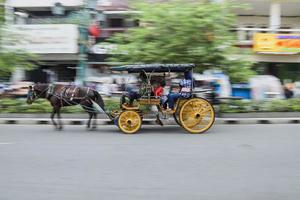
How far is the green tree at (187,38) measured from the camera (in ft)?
53.7

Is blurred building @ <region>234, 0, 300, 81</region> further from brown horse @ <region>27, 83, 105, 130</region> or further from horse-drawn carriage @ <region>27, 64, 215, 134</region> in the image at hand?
brown horse @ <region>27, 83, 105, 130</region>

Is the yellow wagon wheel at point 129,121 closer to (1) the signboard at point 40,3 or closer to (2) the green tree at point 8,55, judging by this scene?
(2) the green tree at point 8,55

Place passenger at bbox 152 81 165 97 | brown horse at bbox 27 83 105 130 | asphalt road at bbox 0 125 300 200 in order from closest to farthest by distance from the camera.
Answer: asphalt road at bbox 0 125 300 200 → passenger at bbox 152 81 165 97 → brown horse at bbox 27 83 105 130

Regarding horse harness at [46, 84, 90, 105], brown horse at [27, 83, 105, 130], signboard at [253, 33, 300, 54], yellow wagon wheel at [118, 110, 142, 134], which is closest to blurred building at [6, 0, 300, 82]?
signboard at [253, 33, 300, 54]

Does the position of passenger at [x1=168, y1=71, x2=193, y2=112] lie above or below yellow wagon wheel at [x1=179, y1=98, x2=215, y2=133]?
above

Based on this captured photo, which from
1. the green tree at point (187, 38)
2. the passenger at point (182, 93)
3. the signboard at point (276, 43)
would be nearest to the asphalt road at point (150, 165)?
the passenger at point (182, 93)

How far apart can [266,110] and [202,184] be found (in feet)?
35.6

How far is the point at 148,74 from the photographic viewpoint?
14.0 metres

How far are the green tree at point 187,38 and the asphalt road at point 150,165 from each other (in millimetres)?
3537

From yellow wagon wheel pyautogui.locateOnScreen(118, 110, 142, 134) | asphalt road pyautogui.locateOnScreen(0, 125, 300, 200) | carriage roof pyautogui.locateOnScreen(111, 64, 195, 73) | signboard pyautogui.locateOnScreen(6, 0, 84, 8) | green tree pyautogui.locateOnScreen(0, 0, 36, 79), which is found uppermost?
signboard pyautogui.locateOnScreen(6, 0, 84, 8)

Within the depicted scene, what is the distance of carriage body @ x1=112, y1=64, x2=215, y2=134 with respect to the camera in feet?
45.0

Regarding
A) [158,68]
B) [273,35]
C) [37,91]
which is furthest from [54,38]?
[158,68]

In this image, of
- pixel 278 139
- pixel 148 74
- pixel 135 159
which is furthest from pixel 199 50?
pixel 135 159

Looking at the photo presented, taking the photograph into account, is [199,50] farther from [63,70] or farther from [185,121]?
[63,70]
